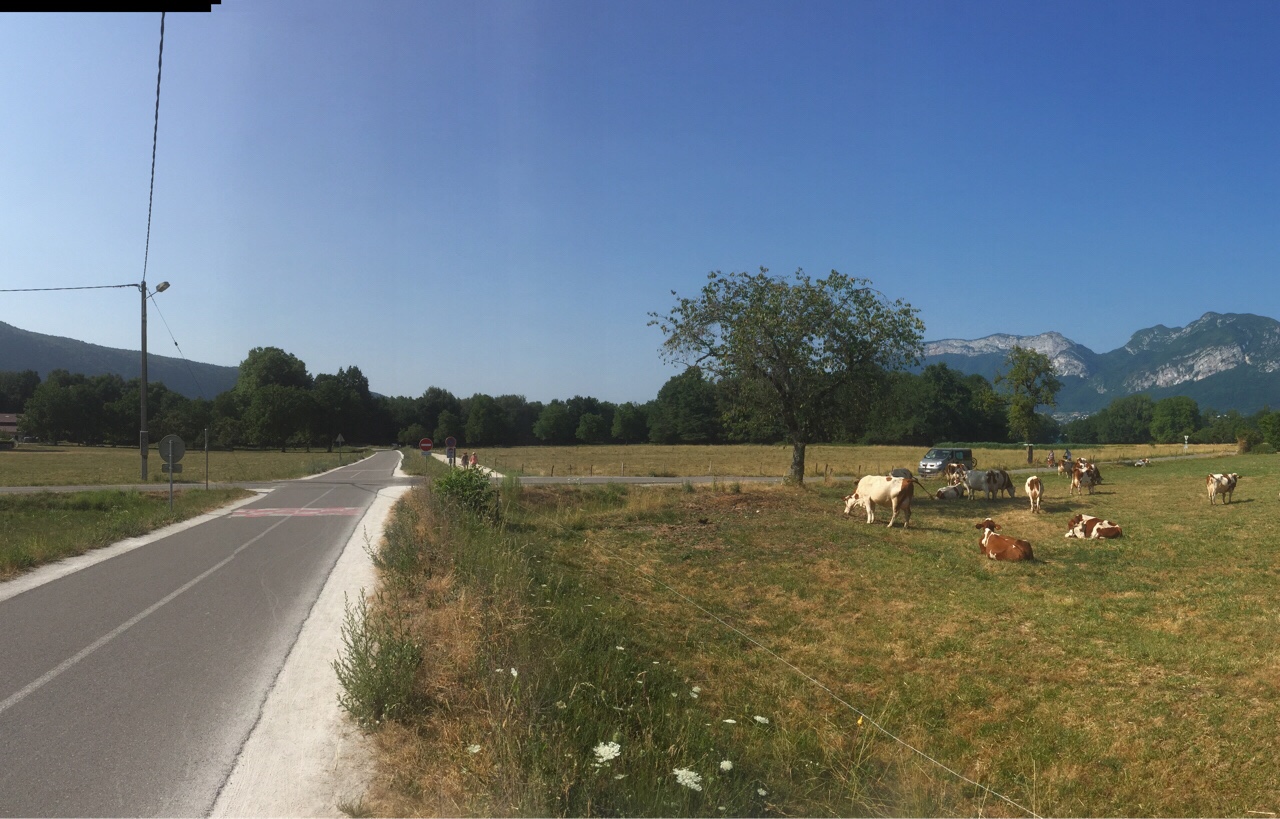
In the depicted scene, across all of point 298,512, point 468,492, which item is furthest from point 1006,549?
point 298,512

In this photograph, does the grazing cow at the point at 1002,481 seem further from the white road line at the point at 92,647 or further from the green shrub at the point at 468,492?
the white road line at the point at 92,647

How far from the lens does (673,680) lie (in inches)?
293

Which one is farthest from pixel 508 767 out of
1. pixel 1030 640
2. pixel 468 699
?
pixel 1030 640

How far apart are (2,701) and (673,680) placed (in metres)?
5.46

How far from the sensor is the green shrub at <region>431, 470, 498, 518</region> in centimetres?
1738

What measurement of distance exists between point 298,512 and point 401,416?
110946 millimetres

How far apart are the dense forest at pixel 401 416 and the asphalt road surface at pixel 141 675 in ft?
224

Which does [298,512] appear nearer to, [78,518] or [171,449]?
[171,449]

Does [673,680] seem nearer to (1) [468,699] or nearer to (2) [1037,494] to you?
(1) [468,699]

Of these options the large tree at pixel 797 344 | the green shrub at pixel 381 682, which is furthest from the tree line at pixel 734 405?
the green shrub at pixel 381 682

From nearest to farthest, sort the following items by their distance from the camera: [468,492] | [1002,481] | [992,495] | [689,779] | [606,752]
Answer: [689,779]
[606,752]
[468,492]
[992,495]
[1002,481]

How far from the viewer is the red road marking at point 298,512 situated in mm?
23031

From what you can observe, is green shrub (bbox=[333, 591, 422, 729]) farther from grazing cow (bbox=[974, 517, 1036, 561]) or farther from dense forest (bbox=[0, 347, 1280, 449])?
dense forest (bbox=[0, 347, 1280, 449])

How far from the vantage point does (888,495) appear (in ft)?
64.2
